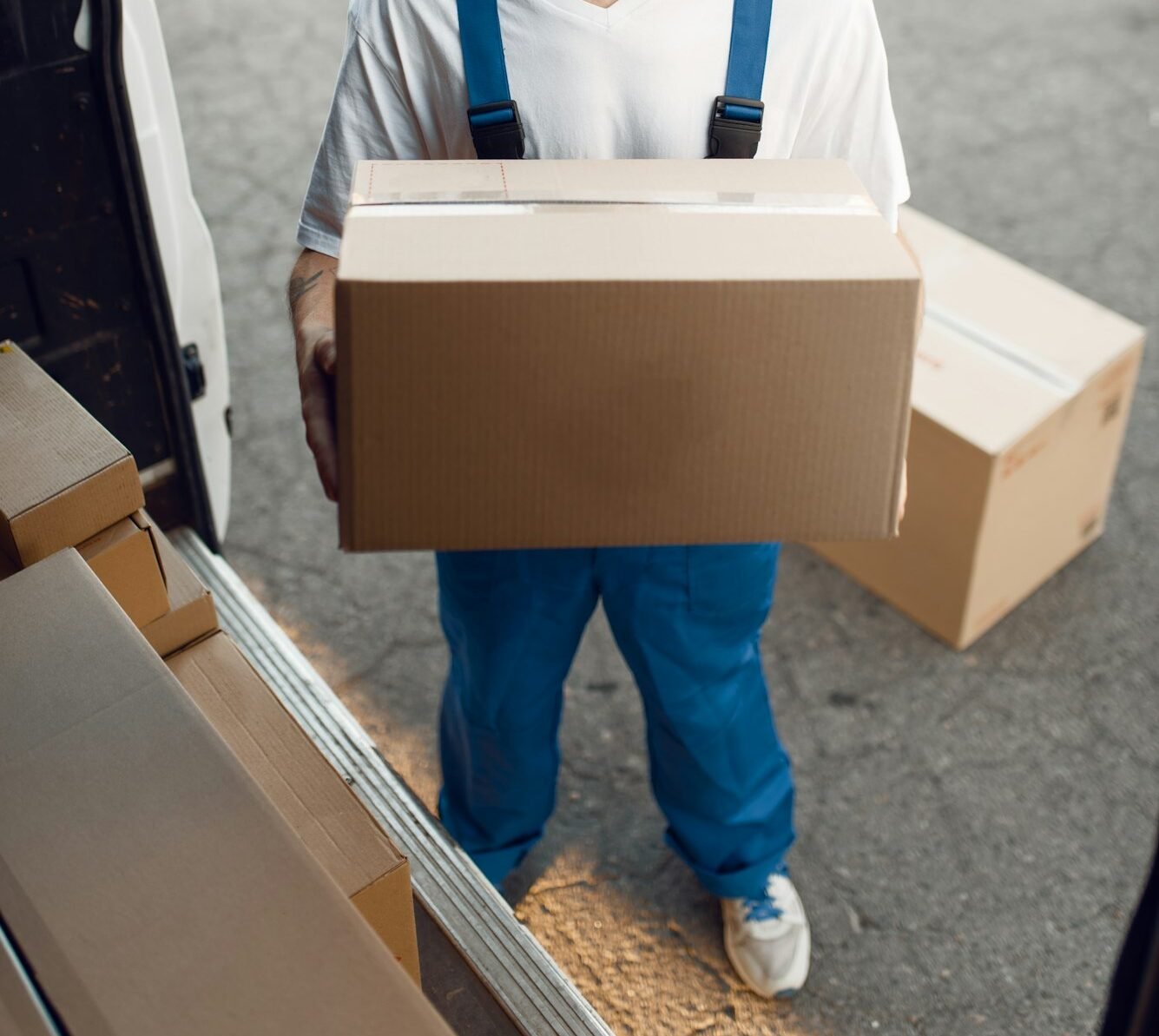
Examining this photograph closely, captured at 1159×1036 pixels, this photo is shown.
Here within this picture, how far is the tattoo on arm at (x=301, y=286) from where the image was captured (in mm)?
1451

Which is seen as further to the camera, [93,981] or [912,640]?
[912,640]

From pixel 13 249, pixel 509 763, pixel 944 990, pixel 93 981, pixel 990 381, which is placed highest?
pixel 13 249

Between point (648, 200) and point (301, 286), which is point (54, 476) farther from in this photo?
point (648, 200)

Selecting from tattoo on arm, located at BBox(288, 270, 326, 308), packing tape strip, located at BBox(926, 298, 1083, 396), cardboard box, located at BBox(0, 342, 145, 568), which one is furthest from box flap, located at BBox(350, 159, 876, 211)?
packing tape strip, located at BBox(926, 298, 1083, 396)

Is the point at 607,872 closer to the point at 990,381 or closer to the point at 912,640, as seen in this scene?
the point at 912,640

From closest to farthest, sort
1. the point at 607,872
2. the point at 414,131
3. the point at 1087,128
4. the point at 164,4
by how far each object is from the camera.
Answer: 1. the point at 414,131
2. the point at 607,872
3. the point at 1087,128
4. the point at 164,4

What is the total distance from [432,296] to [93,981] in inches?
21.8

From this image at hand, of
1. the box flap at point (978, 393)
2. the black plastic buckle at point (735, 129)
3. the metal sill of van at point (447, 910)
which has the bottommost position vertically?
the metal sill of van at point (447, 910)

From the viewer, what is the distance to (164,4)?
4344mm

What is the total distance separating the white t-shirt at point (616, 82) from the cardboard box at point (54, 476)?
0.38 m

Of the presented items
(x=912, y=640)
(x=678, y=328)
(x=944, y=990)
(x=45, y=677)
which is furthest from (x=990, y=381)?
(x=45, y=677)

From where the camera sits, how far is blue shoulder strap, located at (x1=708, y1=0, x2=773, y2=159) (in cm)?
134

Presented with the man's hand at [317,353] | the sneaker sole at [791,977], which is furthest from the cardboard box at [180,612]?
the sneaker sole at [791,977]

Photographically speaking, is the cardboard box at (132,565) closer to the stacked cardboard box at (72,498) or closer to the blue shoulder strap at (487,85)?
the stacked cardboard box at (72,498)
